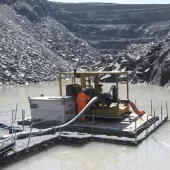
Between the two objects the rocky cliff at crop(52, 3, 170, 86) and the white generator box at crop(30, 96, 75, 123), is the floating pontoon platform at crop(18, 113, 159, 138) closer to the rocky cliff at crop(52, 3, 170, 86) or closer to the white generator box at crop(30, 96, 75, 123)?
the white generator box at crop(30, 96, 75, 123)

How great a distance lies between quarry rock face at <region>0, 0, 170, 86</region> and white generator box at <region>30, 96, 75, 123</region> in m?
25.8

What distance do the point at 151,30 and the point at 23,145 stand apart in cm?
8869

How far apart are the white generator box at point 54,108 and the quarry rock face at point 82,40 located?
25784mm

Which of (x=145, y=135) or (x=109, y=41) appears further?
(x=109, y=41)

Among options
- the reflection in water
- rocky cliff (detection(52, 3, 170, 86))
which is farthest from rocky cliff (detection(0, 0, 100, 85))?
the reflection in water

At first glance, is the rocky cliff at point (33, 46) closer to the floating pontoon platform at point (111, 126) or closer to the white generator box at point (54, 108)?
the white generator box at point (54, 108)

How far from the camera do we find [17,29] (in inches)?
2494

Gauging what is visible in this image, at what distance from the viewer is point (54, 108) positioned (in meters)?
16.1

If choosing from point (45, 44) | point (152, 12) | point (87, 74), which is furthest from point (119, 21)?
point (87, 74)

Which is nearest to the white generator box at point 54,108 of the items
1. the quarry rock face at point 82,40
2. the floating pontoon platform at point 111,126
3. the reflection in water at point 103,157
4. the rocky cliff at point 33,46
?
the floating pontoon platform at point 111,126

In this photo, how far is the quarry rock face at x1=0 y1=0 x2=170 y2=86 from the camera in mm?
48047

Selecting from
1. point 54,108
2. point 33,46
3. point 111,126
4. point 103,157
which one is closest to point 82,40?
point 33,46

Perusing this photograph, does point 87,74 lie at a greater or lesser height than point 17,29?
lesser

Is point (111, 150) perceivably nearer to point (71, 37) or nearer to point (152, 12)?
point (71, 37)
